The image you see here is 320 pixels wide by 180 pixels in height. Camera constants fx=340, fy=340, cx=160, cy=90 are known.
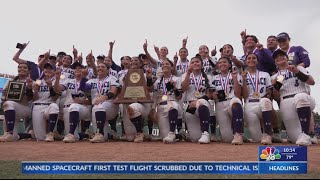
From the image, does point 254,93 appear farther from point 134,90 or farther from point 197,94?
point 134,90

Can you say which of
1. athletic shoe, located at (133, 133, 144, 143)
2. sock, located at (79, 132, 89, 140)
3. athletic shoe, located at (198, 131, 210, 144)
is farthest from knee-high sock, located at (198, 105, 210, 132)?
sock, located at (79, 132, 89, 140)

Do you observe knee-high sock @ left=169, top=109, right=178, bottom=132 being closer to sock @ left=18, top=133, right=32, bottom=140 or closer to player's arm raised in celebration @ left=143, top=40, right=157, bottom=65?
player's arm raised in celebration @ left=143, top=40, right=157, bottom=65

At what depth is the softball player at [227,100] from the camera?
272 inches

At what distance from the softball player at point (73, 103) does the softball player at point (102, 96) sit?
0.20 meters

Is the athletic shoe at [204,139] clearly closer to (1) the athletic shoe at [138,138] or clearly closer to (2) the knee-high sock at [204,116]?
(2) the knee-high sock at [204,116]

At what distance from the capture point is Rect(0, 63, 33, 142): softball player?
7883mm

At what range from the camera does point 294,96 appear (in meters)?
6.73

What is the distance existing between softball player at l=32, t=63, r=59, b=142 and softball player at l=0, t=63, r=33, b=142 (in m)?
0.23

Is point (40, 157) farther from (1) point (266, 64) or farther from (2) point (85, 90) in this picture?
(1) point (266, 64)

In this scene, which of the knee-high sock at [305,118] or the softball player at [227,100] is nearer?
the knee-high sock at [305,118]

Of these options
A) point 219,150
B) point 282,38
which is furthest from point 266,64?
point 219,150

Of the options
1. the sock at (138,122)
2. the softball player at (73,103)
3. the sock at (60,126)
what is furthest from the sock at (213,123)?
the sock at (60,126)

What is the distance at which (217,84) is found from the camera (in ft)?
24.6

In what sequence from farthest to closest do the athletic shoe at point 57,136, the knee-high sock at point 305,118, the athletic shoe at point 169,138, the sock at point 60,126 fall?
1. the sock at point 60,126
2. the athletic shoe at point 57,136
3. the athletic shoe at point 169,138
4. the knee-high sock at point 305,118
